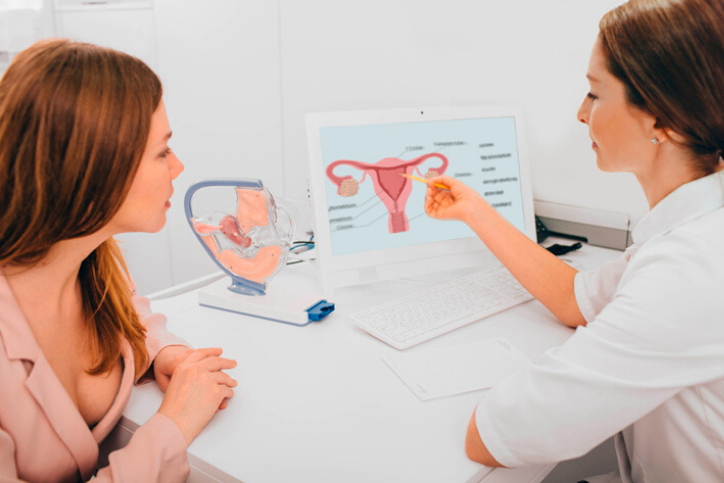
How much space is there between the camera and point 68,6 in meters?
2.39

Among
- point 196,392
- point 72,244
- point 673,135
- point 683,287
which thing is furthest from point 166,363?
point 673,135

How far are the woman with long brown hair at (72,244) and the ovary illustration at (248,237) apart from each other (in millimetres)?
273

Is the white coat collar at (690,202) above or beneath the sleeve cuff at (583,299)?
above

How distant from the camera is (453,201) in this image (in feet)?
3.99

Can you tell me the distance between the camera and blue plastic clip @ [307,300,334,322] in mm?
1074

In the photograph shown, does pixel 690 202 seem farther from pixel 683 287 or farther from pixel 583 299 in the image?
pixel 583 299

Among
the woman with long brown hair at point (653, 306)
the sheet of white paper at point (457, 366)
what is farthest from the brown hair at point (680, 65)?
the sheet of white paper at point (457, 366)

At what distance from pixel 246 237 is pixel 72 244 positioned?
1.36ft

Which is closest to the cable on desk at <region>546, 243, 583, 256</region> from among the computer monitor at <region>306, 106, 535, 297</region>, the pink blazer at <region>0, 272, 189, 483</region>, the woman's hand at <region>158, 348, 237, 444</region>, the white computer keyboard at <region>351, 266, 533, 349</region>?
the computer monitor at <region>306, 106, 535, 297</region>

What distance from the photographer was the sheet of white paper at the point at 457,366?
85 centimetres

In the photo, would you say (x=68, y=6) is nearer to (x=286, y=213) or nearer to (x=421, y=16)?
(x=421, y=16)

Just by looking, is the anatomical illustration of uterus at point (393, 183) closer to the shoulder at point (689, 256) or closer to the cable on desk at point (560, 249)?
the cable on desk at point (560, 249)

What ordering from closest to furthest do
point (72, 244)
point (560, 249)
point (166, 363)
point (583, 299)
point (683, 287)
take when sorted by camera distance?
point (683, 287), point (72, 244), point (166, 363), point (583, 299), point (560, 249)

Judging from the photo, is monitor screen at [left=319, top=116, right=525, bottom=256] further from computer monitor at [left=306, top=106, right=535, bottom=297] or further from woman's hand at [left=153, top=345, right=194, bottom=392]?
woman's hand at [left=153, top=345, right=194, bottom=392]
